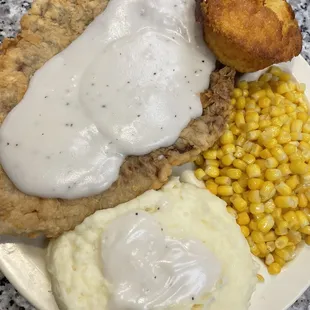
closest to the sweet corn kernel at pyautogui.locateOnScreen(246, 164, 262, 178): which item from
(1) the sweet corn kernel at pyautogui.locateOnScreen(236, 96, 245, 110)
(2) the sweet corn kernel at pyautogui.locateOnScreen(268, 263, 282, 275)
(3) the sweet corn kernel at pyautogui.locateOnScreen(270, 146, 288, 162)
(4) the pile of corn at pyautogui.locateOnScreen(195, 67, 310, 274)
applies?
(4) the pile of corn at pyautogui.locateOnScreen(195, 67, 310, 274)

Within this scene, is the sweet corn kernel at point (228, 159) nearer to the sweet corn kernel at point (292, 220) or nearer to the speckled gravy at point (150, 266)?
the sweet corn kernel at point (292, 220)

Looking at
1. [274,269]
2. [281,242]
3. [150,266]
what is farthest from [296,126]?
[150,266]

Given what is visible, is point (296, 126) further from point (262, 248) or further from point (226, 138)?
point (262, 248)

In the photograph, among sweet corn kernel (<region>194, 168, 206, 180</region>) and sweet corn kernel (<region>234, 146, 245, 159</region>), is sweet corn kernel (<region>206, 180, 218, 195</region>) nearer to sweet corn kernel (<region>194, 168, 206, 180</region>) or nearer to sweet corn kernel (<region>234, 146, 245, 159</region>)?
sweet corn kernel (<region>194, 168, 206, 180</region>)

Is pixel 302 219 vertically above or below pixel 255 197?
below

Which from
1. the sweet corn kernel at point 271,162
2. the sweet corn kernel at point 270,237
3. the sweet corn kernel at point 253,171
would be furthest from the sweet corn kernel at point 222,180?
the sweet corn kernel at point 270,237

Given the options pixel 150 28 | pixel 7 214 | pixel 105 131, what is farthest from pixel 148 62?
pixel 7 214
